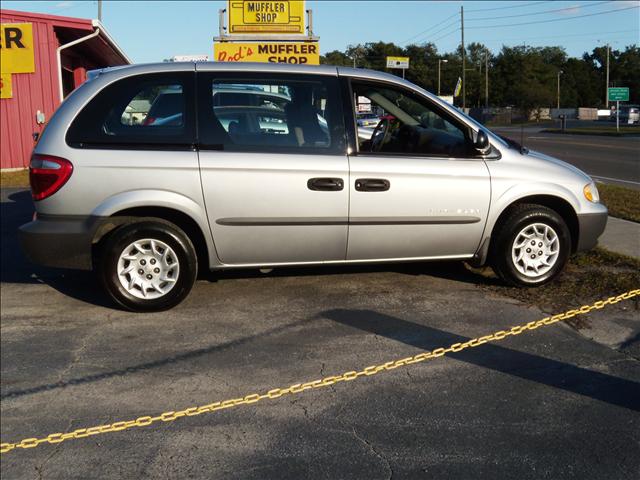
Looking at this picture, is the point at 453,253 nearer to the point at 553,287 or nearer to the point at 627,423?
the point at 553,287

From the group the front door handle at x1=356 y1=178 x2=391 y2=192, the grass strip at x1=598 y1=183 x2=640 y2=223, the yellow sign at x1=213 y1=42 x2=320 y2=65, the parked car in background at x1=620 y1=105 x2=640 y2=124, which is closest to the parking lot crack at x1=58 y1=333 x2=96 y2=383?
the front door handle at x1=356 y1=178 x2=391 y2=192

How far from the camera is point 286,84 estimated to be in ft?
18.6

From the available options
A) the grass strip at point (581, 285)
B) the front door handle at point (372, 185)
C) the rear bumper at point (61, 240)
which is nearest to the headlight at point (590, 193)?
the grass strip at point (581, 285)

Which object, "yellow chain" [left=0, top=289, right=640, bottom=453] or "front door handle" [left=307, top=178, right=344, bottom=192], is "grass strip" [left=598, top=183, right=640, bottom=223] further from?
"front door handle" [left=307, top=178, right=344, bottom=192]

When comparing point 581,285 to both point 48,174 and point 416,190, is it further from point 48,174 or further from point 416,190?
point 48,174

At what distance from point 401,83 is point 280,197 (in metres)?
1.44

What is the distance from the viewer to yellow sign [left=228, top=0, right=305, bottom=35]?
51.4 ft

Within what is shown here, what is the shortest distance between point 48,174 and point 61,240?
50cm

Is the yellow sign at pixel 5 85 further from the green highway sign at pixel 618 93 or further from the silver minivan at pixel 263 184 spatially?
the green highway sign at pixel 618 93

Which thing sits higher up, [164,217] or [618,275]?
[164,217]

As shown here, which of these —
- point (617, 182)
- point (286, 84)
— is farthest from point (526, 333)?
point (617, 182)

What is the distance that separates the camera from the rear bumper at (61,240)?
207 inches

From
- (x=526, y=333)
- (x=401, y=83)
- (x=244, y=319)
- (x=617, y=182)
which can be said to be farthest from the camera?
(x=617, y=182)

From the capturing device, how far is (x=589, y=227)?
6074mm
